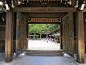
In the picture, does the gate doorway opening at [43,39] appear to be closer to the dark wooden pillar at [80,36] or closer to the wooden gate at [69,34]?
the wooden gate at [69,34]

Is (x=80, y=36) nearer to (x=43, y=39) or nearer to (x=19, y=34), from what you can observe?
(x=19, y=34)

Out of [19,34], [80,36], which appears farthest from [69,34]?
[19,34]

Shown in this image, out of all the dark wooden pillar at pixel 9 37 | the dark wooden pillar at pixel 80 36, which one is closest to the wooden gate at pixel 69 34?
the dark wooden pillar at pixel 80 36

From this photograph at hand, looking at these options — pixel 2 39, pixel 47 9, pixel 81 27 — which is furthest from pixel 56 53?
pixel 2 39

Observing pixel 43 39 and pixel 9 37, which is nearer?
pixel 9 37

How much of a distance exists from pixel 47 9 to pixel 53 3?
4.10 ft

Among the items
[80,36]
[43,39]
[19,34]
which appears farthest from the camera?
[43,39]

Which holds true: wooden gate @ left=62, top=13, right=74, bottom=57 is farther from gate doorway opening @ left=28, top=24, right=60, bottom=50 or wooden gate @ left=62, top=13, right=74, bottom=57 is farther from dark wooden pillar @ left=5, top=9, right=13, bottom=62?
dark wooden pillar @ left=5, top=9, right=13, bottom=62

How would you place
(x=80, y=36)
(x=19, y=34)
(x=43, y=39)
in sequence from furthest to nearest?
1. (x=43, y=39)
2. (x=19, y=34)
3. (x=80, y=36)

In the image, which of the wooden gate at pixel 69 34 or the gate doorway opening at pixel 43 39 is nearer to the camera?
the wooden gate at pixel 69 34

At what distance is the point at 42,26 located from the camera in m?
28.6

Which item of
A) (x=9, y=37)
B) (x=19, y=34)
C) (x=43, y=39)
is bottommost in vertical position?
(x=43, y=39)

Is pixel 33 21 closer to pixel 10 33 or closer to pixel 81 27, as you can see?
pixel 10 33

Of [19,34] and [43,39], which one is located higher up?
[19,34]
